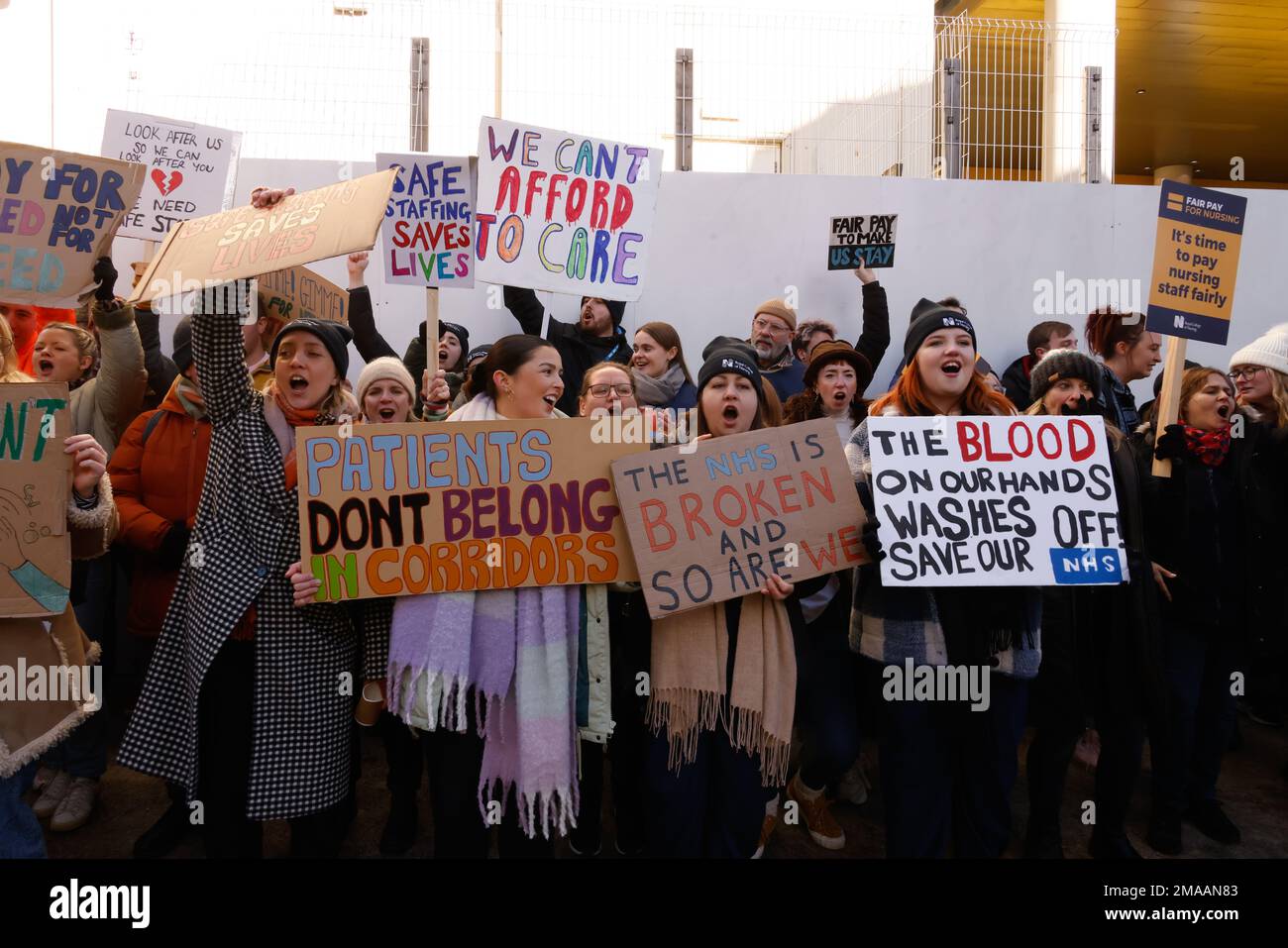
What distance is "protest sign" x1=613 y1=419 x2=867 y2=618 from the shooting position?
9.70ft

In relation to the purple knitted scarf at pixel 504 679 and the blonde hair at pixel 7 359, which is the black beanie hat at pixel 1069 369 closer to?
the purple knitted scarf at pixel 504 679

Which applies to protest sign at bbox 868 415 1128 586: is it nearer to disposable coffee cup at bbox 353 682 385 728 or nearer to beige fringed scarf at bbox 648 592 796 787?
beige fringed scarf at bbox 648 592 796 787

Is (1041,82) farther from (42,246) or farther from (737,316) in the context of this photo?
(42,246)

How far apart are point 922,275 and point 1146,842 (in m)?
4.29

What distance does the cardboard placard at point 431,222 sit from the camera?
4375 millimetres

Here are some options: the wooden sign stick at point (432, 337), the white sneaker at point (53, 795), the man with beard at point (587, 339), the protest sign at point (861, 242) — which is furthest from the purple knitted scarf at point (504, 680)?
the protest sign at point (861, 242)

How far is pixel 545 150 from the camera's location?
424 cm

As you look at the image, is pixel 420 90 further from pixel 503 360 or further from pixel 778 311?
pixel 503 360

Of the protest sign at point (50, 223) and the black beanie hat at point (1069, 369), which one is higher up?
the protest sign at point (50, 223)

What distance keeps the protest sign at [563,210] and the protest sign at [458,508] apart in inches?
54.8

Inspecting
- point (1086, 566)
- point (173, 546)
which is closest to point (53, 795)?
point (173, 546)

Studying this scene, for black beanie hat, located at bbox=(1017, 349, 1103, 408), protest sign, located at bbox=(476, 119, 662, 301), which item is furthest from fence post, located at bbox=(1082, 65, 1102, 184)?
protest sign, located at bbox=(476, 119, 662, 301)
